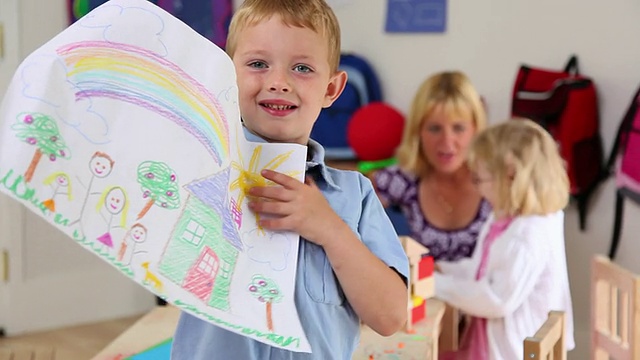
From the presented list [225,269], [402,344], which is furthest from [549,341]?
[225,269]

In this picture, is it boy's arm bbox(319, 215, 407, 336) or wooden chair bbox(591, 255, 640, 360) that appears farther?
wooden chair bbox(591, 255, 640, 360)

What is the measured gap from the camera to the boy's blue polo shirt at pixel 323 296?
3.47ft

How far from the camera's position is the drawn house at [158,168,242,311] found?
88cm

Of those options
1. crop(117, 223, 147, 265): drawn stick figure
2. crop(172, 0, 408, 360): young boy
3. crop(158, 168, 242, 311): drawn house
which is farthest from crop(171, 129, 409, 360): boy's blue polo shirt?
crop(117, 223, 147, 265): drawn stick figure

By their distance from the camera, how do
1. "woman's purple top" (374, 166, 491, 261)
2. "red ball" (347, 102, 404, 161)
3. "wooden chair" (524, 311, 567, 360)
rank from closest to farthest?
"wooden chair" (524, 311, 567, 360), "woman's purple top" (374, 166, 491, 261), "red ball" (347, 102, 404, 161)

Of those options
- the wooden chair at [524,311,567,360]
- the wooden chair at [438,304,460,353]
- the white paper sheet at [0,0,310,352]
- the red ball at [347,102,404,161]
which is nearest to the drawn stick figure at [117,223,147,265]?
the white paper sheet at [0,0,310,352]

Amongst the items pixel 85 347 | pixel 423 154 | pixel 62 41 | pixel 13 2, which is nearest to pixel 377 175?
pixel 423 154

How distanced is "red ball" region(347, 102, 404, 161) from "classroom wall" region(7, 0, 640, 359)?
16 centimetres

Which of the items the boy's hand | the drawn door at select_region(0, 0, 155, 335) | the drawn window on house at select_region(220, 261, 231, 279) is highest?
the boy's hand

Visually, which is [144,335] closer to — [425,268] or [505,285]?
[425,268]

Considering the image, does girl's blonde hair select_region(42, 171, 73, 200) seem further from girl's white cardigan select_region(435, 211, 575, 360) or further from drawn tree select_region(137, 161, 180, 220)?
girl's white cardigan select_region(435, 211, 575, 360)

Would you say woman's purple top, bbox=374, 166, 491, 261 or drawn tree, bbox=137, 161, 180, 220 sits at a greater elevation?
drawn tree, bbox=137, 161, 180, 220

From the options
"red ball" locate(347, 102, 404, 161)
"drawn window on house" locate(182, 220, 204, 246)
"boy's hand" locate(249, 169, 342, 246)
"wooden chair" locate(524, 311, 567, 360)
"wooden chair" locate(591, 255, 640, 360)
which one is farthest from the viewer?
"red ball" locate(347, 102, 404, 161)

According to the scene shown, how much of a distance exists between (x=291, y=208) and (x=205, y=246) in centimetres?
15
